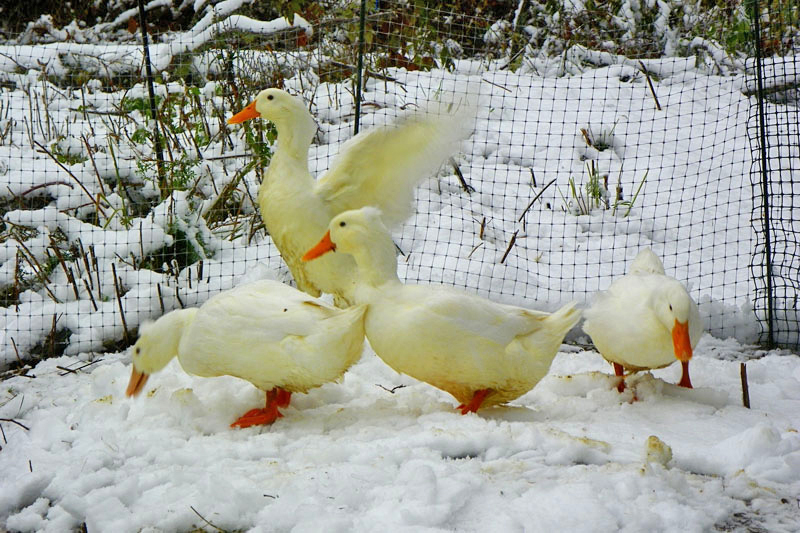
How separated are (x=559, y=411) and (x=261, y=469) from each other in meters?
1.32

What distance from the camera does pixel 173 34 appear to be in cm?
921

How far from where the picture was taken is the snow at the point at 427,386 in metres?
2.56

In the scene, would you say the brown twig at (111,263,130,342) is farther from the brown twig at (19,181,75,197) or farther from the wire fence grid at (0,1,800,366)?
the brown twig at (19,181,75,197)

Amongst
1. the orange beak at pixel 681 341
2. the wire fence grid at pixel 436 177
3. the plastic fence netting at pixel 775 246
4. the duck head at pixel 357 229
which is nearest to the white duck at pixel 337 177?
the wire fence grid at pixel 436 177

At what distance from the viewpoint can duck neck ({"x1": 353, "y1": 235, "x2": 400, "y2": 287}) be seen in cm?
351

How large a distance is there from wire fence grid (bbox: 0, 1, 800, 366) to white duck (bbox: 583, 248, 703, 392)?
99cm

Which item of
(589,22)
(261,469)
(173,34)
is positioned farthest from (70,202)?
(589,22)

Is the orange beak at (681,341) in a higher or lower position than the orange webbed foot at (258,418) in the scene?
higher

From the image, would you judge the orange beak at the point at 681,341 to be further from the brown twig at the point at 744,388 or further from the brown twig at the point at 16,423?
the brown twig at the point at 16,423

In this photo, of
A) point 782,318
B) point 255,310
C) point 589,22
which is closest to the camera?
point 255,310

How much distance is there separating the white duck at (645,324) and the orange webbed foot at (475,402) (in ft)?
2.11

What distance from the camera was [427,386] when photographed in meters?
3.92

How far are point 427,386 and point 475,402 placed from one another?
534mm

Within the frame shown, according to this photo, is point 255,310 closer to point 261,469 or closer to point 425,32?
point 261,469
